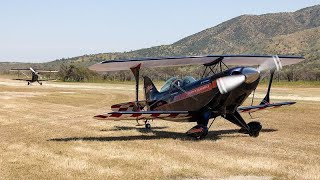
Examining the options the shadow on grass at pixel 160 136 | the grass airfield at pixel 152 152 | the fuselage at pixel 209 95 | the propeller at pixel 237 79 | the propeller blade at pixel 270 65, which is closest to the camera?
the grass airfield at pixel 152 152

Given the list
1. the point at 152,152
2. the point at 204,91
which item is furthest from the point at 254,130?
the point at 152,152

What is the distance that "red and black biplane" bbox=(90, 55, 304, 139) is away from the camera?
15.6 meters

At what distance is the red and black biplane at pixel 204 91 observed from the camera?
51.1 feet

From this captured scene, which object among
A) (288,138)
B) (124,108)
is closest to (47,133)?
(124,108)

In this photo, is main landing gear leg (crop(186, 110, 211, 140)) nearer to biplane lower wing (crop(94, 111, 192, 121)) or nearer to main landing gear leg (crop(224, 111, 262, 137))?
biplane lower wing (crop(94, 111, 192, 121))

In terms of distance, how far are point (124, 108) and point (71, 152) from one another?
6.62m

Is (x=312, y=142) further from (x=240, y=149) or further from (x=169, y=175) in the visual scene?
(x=169, y=175)

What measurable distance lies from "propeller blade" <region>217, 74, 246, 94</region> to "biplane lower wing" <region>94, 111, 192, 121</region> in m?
2.32

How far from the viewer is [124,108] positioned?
20.3 m

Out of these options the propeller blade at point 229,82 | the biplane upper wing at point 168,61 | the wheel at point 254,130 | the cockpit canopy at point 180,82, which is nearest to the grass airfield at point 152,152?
the wheel at point 254,130

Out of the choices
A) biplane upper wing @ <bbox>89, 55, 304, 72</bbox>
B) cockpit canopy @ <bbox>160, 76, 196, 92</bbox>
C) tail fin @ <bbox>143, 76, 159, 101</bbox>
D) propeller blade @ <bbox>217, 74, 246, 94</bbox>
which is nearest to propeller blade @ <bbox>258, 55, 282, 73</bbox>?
biplane upper wing @ <bbox>89, 55, 304, 72</bbox>

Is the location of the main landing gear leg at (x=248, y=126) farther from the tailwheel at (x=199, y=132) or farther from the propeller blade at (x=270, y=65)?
the propeller blade at (x=270, y=65)

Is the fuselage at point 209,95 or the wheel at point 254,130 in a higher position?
the fuselage at point 209,95

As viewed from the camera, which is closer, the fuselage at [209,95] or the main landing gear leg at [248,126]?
the fuselage at [209,95]
